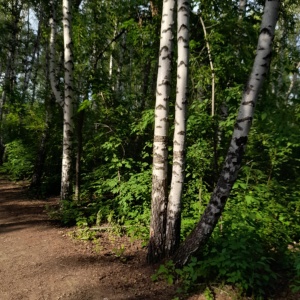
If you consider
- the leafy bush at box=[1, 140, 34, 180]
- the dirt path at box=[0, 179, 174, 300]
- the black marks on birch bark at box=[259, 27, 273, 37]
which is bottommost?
the dirt path at box=[0, 179, 174, 300]

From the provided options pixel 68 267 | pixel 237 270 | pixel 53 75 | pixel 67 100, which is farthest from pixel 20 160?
pixel 237 270

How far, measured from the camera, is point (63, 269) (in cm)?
446

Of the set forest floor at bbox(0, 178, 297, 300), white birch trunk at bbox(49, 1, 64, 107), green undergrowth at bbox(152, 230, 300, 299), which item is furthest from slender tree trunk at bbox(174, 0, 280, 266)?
white birch trunk at bbox(49, 1, 64, 107)

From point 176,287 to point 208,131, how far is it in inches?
123

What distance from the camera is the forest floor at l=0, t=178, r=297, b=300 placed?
381cm

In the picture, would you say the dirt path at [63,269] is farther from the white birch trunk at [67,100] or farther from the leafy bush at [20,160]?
the leafy bush at [20,160]

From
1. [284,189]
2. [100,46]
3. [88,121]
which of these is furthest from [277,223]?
[100,46]

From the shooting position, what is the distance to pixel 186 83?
13.8 feet

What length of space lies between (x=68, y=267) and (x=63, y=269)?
95 millimetres

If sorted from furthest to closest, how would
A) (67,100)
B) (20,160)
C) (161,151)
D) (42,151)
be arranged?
1. (20,160)
2. (42,151)
3. (67,100)
4. (161,151)

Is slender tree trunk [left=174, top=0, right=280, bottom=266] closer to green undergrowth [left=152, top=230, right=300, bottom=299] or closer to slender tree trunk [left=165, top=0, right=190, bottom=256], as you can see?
green undergrowth [left=152, top=230, right=300, bottom=299]

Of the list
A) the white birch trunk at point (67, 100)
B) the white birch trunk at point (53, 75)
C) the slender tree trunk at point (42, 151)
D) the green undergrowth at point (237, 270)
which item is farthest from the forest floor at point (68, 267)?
the white birch trunk at point (53, 75)

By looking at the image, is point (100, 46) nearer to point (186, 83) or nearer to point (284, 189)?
point (186, 83)

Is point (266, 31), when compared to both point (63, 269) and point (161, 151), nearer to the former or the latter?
point (161, 151)
